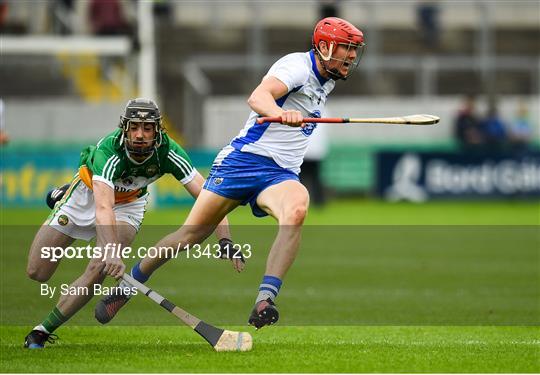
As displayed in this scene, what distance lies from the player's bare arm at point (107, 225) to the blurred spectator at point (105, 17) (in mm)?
19176

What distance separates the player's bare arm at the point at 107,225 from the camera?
8.55 meters

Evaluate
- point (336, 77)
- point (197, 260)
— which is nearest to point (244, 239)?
point (197, 260)

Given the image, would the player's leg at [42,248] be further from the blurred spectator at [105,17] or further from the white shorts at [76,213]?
the blurred spectator at [105,17]

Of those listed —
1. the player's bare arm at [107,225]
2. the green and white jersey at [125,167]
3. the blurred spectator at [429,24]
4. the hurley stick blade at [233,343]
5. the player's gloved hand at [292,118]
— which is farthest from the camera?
the blurred spectator at [429,24]

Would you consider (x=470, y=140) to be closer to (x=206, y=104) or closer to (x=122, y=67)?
(x=206, y=104)

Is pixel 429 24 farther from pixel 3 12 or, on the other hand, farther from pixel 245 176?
pixel 245 176

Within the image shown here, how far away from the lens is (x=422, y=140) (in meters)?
29.6

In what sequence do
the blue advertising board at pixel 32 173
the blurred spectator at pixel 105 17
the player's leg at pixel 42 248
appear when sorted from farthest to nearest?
1. the blurred spectator at pixel 105 17
2. the blue advertising board at pixel 32 173
3. the player's leg at pixel 42 248

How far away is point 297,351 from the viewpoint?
28.7 ft

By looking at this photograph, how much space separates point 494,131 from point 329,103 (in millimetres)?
3797

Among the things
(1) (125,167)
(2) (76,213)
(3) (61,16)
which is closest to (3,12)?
(3) (61,16)

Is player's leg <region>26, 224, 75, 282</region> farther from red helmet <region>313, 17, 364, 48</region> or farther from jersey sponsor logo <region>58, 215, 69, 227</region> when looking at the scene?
red helmet <region>313, 17, 364, 48</region>

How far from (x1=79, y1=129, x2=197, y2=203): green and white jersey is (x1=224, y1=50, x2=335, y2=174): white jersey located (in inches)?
13.5

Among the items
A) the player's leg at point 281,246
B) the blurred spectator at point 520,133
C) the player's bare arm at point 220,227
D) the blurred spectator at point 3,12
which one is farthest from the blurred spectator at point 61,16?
the player's leg at point 281,246
